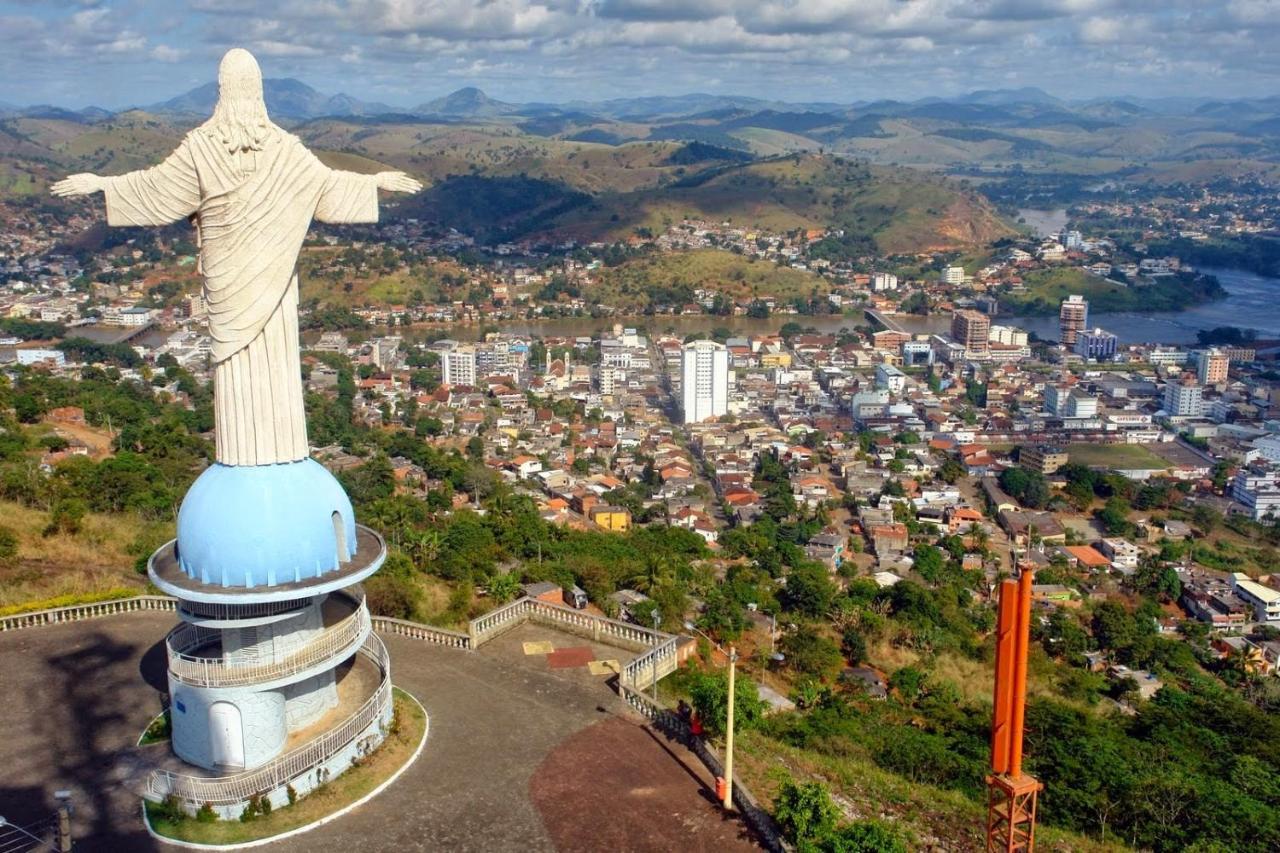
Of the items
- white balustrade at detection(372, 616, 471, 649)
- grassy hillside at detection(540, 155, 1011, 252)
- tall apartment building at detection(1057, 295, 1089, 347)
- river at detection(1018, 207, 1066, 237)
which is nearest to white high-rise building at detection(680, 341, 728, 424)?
tall apartment building at detection(1057, 295, 1089, 347)

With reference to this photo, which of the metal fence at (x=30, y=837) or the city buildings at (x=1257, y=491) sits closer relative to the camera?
the metal fence at (x=30, y=837)

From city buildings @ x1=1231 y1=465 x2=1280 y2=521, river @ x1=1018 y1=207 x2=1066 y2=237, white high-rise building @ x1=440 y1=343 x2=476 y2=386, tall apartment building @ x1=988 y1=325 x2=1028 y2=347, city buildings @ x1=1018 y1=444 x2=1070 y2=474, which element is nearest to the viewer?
city buildings @ x1=1231 y1=465 x2=1280 y2=521

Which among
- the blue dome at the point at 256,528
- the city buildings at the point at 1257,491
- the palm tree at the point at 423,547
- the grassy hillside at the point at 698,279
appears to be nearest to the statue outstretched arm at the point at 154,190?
the blue dome at the point at 256,528

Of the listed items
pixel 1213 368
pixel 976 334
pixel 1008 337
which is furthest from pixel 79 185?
pixel 1008 337

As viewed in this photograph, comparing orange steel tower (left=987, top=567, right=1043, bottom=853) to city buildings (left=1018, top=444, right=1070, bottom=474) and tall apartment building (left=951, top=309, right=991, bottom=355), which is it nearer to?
city buildings (left=1018, top=444, right=1070, bottom=474)

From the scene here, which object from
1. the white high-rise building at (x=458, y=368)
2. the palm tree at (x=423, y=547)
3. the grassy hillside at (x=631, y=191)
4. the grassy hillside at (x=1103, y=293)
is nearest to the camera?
the palm tree at (x=423, y=547)

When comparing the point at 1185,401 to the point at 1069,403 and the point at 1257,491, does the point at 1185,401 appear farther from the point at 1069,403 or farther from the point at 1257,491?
the point at 1257,491

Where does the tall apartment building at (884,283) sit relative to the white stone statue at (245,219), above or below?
below

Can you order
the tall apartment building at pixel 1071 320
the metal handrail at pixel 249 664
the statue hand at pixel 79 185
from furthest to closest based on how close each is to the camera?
the tall apartment building at pixel 1071 320
the metal handrail at pixel 249 664
the statue hand at pixel 79 185

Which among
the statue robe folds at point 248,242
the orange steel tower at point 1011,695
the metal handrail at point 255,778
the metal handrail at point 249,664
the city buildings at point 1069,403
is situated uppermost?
the statue robe folds at point 248,242

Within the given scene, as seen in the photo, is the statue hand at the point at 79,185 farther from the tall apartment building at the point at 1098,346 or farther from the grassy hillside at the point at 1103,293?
the grassy hillside at the point at 1103,293
